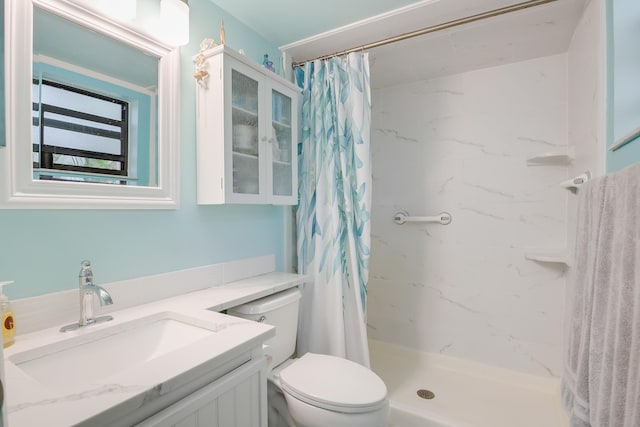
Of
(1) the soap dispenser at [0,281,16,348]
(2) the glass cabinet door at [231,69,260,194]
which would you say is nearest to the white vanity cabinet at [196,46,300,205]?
(2) the glass cabinet door at [231,69,260,194]

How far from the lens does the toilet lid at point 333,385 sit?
1236mm

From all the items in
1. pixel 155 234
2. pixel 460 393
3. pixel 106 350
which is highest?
pixel 155 234

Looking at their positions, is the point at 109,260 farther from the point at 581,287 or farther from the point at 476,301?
the point at 476,301

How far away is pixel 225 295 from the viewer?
1.44 metres

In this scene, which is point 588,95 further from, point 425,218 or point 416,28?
point 425,218

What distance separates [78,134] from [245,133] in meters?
0.69

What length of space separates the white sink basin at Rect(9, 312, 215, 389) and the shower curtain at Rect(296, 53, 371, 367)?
928mm

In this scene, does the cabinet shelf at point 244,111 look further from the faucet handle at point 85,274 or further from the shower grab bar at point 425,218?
the shower grab bar at point 425,218

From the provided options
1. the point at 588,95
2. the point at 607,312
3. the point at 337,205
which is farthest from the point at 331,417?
the point at 588,95

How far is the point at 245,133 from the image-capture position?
1.62m

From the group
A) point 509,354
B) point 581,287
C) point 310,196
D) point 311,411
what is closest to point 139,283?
point 311,411

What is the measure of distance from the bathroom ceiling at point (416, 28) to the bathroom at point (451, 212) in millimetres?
35

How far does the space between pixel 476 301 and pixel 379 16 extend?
194cm

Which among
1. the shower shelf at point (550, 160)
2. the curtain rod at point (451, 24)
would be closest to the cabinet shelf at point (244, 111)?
the curtain rod at point (451, 24)
